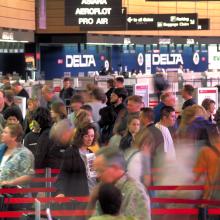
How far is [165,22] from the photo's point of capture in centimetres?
3100

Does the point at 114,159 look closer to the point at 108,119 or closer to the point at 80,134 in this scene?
the point at 80,134

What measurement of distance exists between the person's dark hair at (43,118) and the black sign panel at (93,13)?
12564 millimetres

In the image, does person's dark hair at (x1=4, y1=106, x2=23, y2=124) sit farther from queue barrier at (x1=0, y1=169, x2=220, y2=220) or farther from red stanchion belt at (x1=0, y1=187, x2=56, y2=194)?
queue barrier at (x1=0, y1=169, x2=220, y2=220)

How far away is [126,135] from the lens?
1120cm

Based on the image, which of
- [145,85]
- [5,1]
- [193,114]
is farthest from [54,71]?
[193,114]

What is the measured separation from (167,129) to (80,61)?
32625 millimetres

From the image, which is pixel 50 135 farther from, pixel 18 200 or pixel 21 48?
pixel 21 48

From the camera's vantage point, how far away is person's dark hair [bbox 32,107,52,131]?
39.2 ft

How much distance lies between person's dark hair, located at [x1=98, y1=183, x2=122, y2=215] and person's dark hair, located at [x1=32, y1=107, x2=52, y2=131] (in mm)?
5682

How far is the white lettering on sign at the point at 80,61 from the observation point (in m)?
43.4

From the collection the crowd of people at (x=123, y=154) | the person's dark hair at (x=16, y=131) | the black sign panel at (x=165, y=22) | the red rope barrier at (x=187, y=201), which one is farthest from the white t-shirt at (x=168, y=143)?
the black sign panel at (x=165, y=22)

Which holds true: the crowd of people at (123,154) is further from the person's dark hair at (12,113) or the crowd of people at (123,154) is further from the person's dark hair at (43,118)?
the person's dark hair at (12,113)

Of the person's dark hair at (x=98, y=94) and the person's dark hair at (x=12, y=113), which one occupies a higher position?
the person's dark hair at (x=98, y=94)

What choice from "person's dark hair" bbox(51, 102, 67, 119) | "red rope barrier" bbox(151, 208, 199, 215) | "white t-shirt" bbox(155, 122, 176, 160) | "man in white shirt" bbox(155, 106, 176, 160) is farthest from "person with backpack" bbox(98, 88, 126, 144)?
"red rope barrier" bbox(151, 208, 199, 215)
